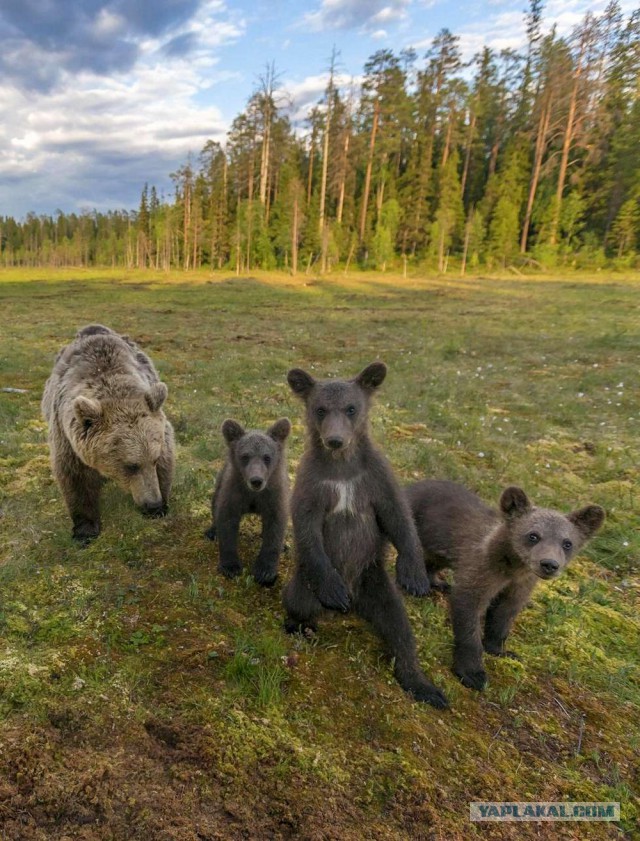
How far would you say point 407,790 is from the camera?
2.53 m

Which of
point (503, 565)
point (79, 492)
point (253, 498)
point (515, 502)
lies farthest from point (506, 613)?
point (79, 492)

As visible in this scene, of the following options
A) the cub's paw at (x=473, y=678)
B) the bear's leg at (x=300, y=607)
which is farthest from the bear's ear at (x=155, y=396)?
the cub's paw at (x=473, y=678)

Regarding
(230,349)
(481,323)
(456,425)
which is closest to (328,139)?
(481,323)

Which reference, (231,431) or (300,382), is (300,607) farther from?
(231,431)

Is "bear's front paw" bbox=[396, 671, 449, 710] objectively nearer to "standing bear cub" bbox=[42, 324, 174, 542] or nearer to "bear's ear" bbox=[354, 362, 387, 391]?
"bear's ear" bbox=[354, 362, 387, 391]

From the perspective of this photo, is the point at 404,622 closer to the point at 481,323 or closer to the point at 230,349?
the point at 230,349

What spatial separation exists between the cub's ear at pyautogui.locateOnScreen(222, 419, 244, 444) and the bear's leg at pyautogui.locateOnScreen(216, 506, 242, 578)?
0.78 m

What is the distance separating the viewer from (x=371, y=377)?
13.3 ft

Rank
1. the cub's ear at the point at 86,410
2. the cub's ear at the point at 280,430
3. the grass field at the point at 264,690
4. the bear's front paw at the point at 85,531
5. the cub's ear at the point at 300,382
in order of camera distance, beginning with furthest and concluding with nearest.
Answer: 1. the cub's ear at the point at 280,430
2. the bear's front paw at the point at 85,531
3. the cub's ear at the point at 86,410
4. the cub's ear at the point at 300,382
5. the grass field at the point at 264,690

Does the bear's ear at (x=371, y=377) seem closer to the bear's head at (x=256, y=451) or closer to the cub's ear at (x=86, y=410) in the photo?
the bear's head at (x=256, y=451)

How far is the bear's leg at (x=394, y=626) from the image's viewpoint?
323 cm

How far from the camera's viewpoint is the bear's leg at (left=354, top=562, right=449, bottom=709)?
3234 millimetres

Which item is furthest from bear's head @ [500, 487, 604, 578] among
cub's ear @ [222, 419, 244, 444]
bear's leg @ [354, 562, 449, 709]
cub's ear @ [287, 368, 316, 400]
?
cub's ear @ [222, 419, 244, 444]

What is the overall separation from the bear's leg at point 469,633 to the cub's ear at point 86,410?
133 inches
